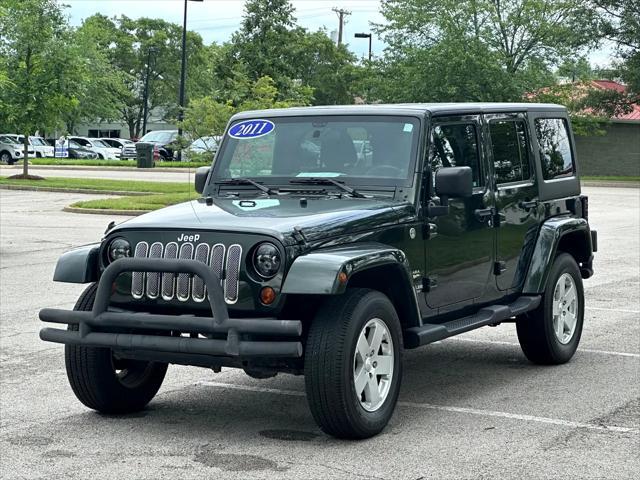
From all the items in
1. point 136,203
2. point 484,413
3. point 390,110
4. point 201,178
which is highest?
point 390,110

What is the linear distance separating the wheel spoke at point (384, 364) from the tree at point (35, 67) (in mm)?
32508

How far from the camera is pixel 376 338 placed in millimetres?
6617

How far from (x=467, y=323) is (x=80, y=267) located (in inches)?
98.7

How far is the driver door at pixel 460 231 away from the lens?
24.8 feet

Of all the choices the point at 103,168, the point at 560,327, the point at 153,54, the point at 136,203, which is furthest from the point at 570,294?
the point at 153,54

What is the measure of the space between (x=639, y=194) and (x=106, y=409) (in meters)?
32.3

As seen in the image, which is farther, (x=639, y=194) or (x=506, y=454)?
(x=639, y=194)

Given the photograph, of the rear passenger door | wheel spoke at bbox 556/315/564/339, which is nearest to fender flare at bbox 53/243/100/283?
the rear passenger door

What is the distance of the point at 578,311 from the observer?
9.14 m

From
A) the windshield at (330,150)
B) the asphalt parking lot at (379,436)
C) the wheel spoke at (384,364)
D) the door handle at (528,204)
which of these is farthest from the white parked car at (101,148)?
the wheel spoke at (384,364)

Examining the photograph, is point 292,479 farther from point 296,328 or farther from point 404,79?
point 404,79

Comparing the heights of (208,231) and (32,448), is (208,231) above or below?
above

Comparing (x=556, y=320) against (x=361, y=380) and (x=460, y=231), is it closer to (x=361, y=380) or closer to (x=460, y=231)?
(x=460, y=231)

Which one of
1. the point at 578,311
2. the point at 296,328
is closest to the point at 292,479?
the point at 296,328
